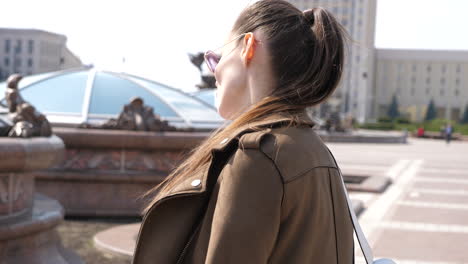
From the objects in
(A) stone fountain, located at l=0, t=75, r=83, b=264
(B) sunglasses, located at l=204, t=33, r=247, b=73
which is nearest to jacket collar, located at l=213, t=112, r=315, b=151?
(B) sunglasses, located at l=204, t=33, r=247, b=73

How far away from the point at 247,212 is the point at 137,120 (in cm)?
571

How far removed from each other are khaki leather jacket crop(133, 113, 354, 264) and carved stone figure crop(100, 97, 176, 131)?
18.1 feet

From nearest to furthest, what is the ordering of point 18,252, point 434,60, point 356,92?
point 18,252
point 356,92
point 434,60

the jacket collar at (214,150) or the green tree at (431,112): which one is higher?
the jacket collar at (214,150)

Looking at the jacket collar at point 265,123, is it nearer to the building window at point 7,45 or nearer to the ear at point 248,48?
the ear at point 248,48

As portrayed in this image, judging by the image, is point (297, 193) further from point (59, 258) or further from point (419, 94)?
point (419, 94)

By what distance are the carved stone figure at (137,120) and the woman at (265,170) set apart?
17.4 ft

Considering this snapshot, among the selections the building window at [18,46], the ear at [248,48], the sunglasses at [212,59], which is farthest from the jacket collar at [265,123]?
the building window at [18,46]

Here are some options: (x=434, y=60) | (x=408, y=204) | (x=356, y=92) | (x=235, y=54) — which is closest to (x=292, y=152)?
(x=235, y=54)

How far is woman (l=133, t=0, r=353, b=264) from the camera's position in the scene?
1073 mm

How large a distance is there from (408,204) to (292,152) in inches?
328

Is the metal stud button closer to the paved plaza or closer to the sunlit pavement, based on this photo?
the paved plaza

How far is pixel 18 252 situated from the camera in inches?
144

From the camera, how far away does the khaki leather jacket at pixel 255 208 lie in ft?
3.50
